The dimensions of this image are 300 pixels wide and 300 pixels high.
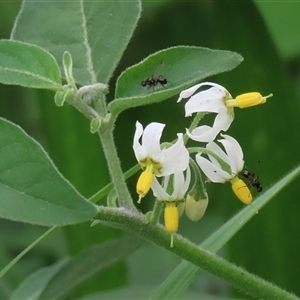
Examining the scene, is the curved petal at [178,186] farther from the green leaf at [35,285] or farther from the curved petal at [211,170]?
the green leaf at [35,285]

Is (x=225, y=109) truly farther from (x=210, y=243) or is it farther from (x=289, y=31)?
(x=289, y=31)

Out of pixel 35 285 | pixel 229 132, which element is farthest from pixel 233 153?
pixel 229 132

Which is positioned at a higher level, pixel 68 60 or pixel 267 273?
pixel 68 60

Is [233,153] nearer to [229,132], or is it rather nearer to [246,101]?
[246,101]

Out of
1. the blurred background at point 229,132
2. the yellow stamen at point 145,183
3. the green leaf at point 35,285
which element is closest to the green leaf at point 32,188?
the yellow stamen at point 145,183

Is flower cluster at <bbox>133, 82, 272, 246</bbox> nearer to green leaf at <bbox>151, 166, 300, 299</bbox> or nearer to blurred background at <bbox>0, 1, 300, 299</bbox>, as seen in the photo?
green leaf at <bbox>151, 166, 300, 299</bbox>

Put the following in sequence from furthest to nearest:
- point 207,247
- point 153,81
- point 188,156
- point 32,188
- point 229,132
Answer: point 229,132 < point 207,247 < point 153,81 < point 188,156 < point 32,188

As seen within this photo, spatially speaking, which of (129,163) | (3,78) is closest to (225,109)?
(3,78)

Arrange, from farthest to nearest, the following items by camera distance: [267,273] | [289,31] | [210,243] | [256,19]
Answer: [289,31], [256,19], [267,273], [210,243]
